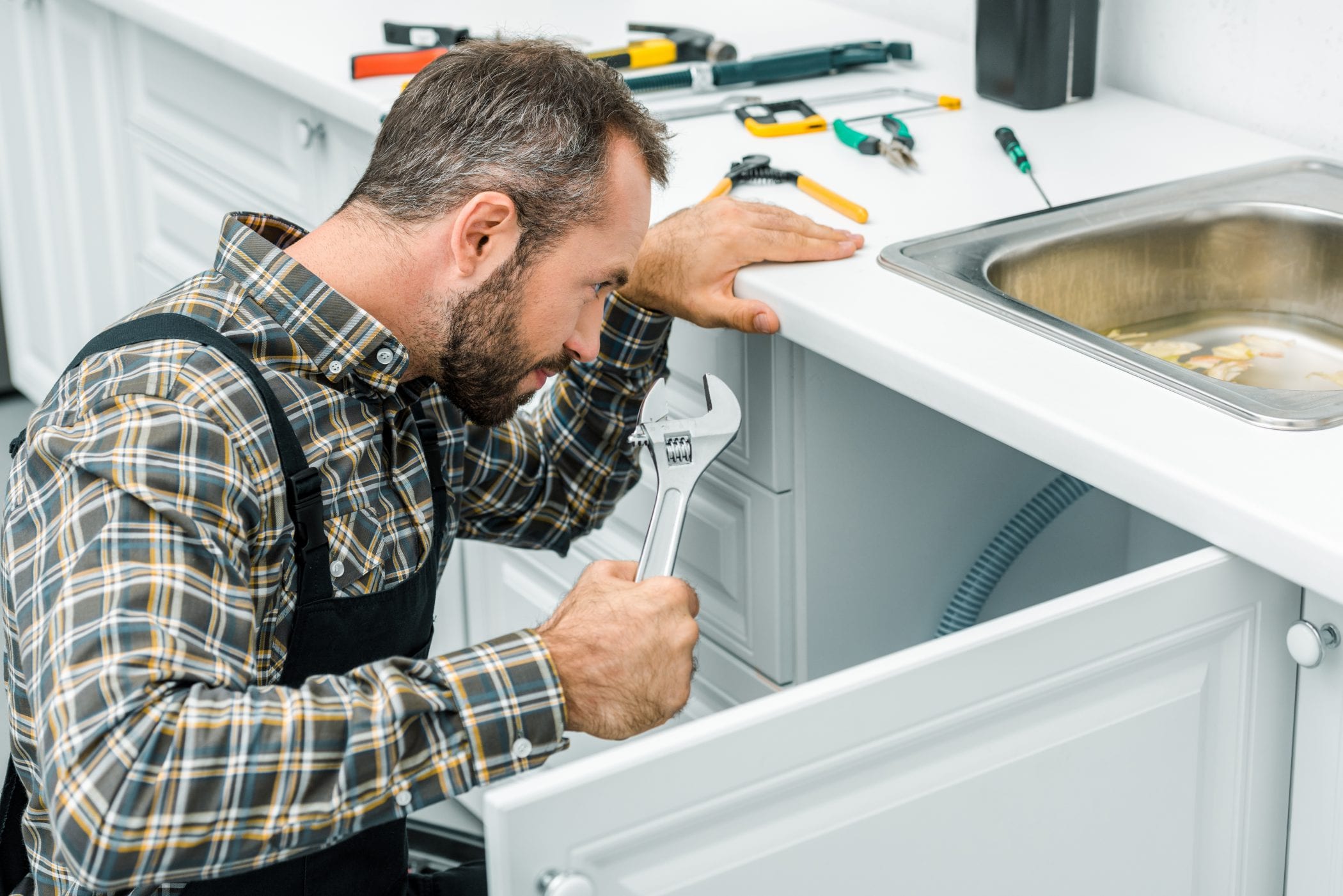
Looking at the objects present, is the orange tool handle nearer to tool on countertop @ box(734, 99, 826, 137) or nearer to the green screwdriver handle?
tool on countertop @ box(734, 99, 826, 137)

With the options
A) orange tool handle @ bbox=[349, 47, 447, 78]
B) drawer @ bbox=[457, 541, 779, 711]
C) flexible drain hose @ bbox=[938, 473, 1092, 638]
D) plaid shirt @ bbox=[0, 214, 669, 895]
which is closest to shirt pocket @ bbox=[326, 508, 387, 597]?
plaid shirt @ bbox=[0, 214, 669, 895]

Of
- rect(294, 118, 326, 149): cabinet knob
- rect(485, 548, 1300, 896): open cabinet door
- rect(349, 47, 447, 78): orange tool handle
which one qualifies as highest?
rect(349, 47, 447, 78): orange tool handle

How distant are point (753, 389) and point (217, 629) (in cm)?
51

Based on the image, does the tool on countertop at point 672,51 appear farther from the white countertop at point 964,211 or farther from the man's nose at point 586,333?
the man's nose at point 586,333

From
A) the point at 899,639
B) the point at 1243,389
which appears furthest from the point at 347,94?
the point at 1243,389

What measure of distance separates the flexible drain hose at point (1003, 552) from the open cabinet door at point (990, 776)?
38cm

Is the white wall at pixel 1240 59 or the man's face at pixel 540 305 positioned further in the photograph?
the white wall at pixel 1240 59

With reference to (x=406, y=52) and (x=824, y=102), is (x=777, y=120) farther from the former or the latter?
(x=406, y=52)

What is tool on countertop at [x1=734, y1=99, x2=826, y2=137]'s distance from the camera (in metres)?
1.48

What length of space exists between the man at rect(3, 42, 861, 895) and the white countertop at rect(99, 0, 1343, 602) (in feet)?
0.30

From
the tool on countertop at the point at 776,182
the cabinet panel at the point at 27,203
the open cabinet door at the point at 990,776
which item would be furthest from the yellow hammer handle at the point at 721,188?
the cabinet panel at the point at 27,203

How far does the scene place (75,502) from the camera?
827mm

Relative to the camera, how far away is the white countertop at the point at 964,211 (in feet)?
2.81

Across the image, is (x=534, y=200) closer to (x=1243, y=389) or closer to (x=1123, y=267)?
(x=1243, y=389)
